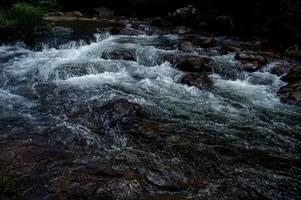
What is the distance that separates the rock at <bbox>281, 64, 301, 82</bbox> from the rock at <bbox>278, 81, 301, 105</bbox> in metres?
0.47

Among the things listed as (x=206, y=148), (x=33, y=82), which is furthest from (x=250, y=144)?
(x=33, y=82)

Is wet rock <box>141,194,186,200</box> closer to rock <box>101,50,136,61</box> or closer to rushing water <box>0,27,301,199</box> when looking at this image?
rushing water <box>0,27,301,199</box>

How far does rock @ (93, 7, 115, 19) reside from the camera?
76.5 ft

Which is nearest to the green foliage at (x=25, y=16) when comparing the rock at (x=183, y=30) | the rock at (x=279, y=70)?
the rock at (x=183, y=30)

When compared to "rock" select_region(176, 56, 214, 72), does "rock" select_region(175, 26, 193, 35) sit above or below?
above

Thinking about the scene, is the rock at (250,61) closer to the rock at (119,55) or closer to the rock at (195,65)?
the rock at (195,65)

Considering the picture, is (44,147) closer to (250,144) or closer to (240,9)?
(250,144)

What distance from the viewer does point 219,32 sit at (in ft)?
57.2

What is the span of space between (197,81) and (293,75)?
117 inches

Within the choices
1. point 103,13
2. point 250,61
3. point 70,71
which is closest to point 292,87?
point 250,61

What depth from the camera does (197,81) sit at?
34.3ft

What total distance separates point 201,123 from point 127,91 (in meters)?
2.69

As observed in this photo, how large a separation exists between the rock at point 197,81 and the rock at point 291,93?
1.99 meters

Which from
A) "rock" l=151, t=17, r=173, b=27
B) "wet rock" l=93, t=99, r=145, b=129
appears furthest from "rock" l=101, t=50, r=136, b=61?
"rock" l=151, t=17, r=173, b=27
